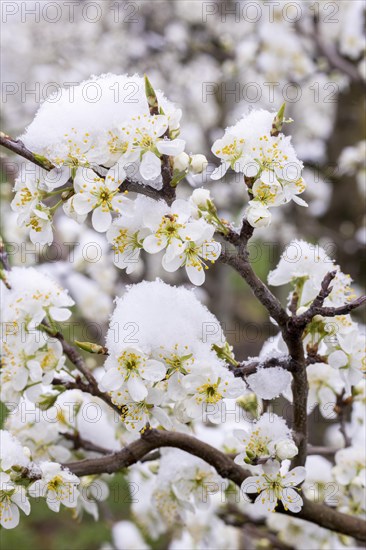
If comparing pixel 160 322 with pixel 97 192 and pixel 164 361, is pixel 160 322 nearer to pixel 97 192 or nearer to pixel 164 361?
pixel 164 361

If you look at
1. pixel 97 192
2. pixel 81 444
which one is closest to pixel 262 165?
pixel 97 192

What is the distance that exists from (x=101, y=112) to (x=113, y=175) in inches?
6.9

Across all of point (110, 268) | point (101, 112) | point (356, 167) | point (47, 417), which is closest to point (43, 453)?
point (47, 417)

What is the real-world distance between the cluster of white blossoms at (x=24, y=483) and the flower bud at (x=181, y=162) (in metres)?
0.70

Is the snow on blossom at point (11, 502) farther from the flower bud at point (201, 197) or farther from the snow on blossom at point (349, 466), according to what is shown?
the snow on blossom at point (349, 466)

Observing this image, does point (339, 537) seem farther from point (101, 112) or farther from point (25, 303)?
point (101, 112)

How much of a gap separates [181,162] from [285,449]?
2.07 ft

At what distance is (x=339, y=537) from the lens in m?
2.18

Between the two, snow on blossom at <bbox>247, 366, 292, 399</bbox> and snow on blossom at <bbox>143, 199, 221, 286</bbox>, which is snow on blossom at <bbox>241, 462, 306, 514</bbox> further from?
snow on blossom at <bbox>143, 199, 221, 286</bbox>

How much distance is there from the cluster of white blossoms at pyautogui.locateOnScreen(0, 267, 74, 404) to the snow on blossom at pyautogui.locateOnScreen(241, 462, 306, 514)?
1.70 feet

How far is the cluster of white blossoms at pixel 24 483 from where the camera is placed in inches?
56.2

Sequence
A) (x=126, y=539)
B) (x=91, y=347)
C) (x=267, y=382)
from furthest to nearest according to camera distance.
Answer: (x=126, y=539), (x=267, y=382), (x=91, y=347)

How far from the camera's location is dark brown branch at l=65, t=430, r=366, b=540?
1542 millimetres

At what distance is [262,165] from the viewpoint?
4.18 feet
